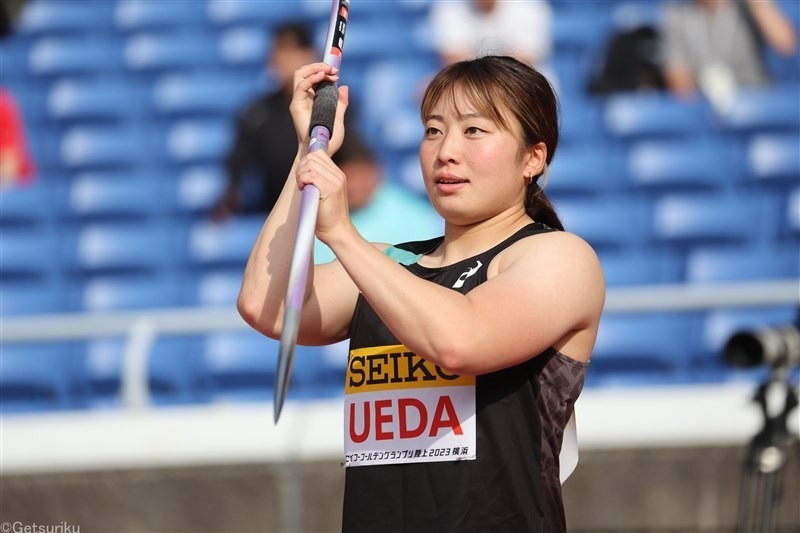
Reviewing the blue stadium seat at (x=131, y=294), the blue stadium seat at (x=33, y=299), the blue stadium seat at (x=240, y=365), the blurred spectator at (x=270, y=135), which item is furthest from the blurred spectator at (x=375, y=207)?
the blue stadium seat at (x=33, y=299)

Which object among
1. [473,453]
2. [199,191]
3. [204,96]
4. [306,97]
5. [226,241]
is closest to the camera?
[473,453]

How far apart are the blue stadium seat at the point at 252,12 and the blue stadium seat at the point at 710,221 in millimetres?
2942

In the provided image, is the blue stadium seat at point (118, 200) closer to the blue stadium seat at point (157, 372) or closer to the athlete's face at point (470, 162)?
the blue stadium seat at point (157, 372)

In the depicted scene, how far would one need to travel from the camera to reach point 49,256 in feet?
22.0

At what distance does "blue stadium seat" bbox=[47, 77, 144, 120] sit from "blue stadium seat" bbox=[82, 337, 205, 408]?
7.22ft

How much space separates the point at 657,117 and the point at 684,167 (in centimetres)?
35

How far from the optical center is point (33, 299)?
21.3 ft

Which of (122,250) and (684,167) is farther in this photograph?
(122,250)

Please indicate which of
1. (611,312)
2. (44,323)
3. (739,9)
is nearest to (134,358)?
(44,323)

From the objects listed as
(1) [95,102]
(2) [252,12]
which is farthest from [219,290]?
(2) [252,12]

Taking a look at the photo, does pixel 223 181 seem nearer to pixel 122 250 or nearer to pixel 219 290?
pixel 122 250

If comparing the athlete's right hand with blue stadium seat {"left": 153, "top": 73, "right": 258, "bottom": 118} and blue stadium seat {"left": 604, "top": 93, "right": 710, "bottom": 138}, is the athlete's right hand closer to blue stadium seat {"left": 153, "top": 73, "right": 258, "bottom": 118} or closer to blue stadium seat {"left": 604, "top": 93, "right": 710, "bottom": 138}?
blue stadium seat {"left": 604, "top": 93, "right": 710, "bottom": 138}

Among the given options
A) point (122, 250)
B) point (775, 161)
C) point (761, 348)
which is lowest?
point (761, 348)

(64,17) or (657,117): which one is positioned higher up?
(64,17)
